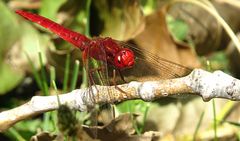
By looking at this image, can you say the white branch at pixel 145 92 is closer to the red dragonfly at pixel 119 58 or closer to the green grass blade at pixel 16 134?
the red dragonfly at pixel 119 58

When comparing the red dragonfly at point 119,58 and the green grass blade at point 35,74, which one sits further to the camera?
the green grass blade at point 35,74

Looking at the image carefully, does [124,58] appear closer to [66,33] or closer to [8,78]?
[66,33]

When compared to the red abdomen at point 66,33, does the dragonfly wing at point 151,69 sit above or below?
below

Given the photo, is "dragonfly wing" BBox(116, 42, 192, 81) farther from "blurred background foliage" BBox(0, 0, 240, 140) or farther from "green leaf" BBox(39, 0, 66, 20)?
"green leaf" BBox(39, 0, 66, 20)

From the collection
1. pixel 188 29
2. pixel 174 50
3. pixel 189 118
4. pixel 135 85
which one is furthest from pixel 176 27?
pixel 135 85

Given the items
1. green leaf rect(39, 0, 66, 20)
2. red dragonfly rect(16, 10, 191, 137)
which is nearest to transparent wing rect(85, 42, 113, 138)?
red dragonfly rect(16, 10, 191, 137)

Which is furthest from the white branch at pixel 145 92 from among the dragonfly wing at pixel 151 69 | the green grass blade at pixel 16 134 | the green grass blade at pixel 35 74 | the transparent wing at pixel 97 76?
the green grass blade at pixel 35 74

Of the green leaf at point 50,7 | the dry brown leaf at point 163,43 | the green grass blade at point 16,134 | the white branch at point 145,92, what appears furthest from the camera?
the green leaf at point 50,7

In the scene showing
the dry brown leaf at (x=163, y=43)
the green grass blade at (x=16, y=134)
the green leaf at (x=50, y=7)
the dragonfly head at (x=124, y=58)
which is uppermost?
the green leaf at (x=50, y=7)

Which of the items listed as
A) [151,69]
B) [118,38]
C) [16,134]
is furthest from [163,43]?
[16,134]
